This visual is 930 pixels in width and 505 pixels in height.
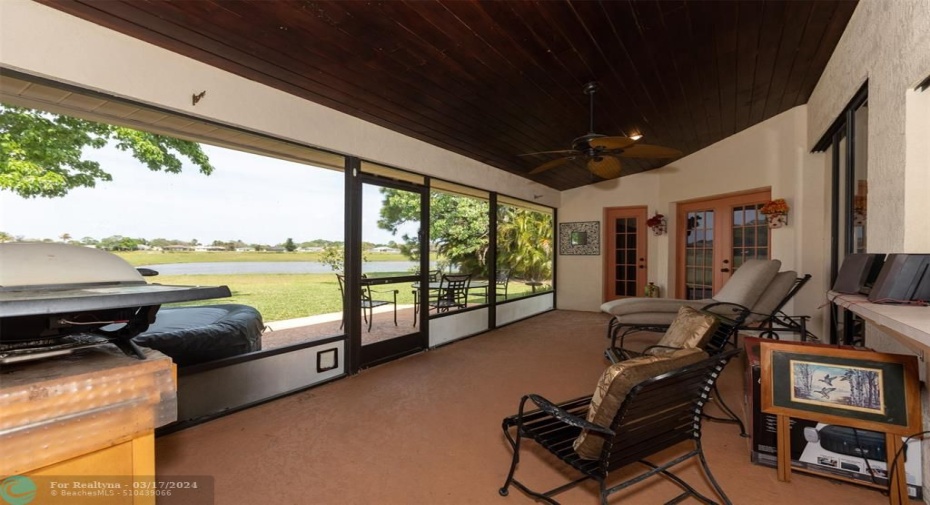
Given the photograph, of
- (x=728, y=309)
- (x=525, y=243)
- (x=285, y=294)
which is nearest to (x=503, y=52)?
(x=285, y=294)

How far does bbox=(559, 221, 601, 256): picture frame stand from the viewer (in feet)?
24.0

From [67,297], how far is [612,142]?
10.6 ft

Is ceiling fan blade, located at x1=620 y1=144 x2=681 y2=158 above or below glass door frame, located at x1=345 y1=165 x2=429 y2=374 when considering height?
above

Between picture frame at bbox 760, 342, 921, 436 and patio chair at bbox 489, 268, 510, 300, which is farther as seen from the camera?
patio chair at bbox 489, 268, 510, 300

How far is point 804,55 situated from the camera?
3.21 meters

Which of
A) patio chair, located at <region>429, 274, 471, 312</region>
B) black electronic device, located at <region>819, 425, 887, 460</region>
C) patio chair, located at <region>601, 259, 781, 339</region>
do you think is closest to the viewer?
black electronic device, located at <region>819, 425, 887, 460</region>

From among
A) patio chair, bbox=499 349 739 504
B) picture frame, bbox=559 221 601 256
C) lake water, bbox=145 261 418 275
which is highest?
picture frame, bbox=559 221 601 256

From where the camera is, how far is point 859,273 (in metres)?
1.83

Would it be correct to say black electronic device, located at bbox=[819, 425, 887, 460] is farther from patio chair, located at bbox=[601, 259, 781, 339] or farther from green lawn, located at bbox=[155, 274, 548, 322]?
green lawn, located at bbox=[155, 274, 548, 322]

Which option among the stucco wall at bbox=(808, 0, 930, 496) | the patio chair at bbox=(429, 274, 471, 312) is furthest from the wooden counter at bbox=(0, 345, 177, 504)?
the patio chair at bbox=(429, 274, 471, 312)

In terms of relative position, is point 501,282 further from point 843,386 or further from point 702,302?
point 843,386

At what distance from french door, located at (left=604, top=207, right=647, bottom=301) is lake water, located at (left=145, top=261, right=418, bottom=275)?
447 cm

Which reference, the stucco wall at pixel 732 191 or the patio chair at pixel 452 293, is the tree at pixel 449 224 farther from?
the stucco wall at pixel 732 191

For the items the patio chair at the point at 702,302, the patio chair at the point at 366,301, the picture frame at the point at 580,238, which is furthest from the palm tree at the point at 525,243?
the patio chair at the point at 366,301
